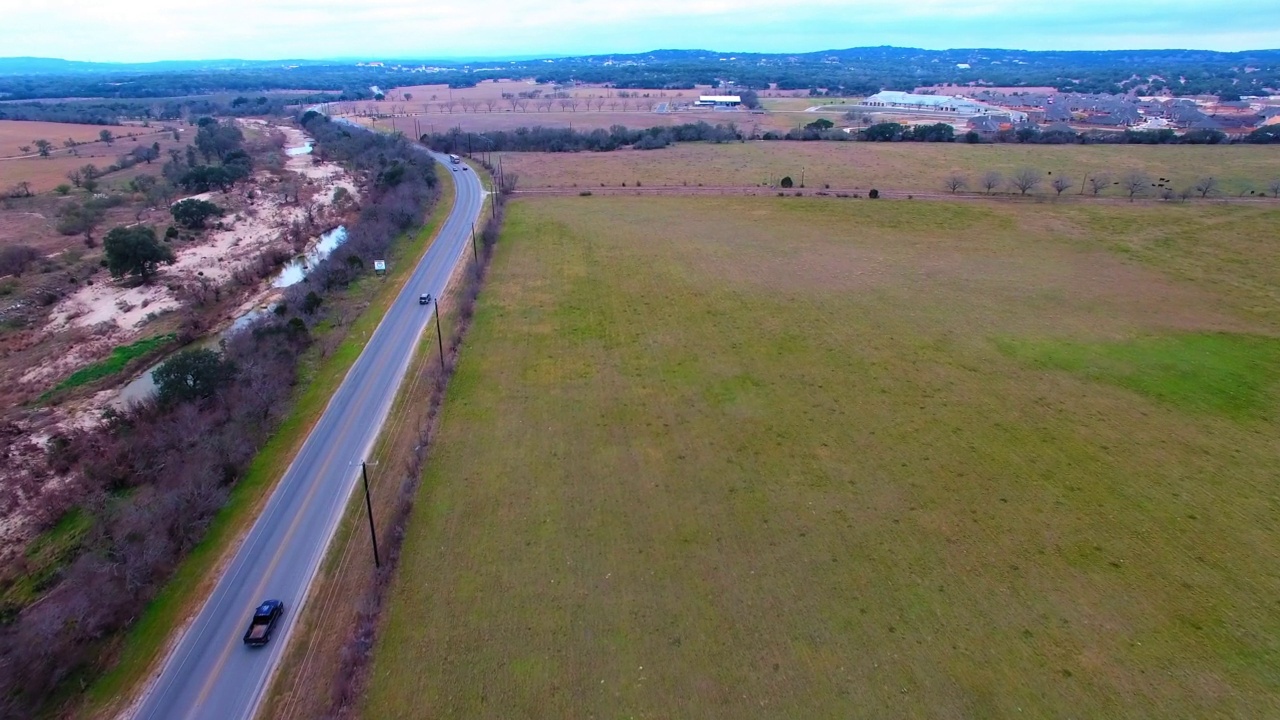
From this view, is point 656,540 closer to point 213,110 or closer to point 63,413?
point 63,413

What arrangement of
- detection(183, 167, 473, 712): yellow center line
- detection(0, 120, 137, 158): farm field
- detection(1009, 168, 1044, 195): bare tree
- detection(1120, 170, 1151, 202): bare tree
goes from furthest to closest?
detection(0, 120, 137, 158): farm field < detection(1009, 168, 1044, 195): bare tree < detection(1120, 170, 1151, 202): bare tree < detection(183, 167, 473, 712): yellow center line

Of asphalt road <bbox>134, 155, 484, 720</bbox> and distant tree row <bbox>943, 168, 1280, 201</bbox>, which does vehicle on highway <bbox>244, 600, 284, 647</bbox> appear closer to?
asphalt road <bbox>134, 155, 484, 720</bbox>

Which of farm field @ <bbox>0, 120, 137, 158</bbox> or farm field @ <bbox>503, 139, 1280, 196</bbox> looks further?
farm field @ <bbox>0, 120, 137, 158</bbox>

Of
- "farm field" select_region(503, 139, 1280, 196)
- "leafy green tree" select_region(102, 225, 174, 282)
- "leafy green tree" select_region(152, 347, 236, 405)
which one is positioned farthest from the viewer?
"farm field" select_region(503, 139, 1280, 196)

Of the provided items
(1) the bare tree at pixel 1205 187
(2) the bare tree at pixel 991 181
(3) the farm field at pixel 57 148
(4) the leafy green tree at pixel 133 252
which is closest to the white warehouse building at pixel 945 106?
(1) the bare tree at pixel 1205 187

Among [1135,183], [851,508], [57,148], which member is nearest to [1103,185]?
[1135,183]

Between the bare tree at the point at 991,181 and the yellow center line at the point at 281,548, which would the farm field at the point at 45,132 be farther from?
the bare tree at the point at 991,181

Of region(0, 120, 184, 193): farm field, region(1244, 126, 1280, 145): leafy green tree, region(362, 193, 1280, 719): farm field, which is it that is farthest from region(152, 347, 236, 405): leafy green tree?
region(1244, 126, 1280, 145): leafy green tree
